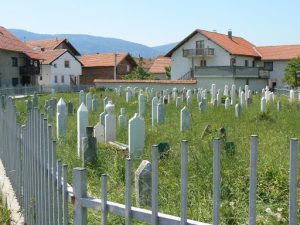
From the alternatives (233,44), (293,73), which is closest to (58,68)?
(233,44)

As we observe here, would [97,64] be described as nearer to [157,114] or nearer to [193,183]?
[157,114]

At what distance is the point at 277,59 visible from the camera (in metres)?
52.9

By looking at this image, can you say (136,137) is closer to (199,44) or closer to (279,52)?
(199,44)

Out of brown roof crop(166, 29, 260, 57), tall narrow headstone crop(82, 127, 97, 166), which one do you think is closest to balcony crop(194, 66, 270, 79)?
brown roof crop(166, 29, 260, 57)

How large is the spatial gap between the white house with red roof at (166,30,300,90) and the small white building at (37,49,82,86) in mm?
14261

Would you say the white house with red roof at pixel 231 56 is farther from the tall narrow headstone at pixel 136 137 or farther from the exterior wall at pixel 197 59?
the tall narrow headstone at pixel 136 137

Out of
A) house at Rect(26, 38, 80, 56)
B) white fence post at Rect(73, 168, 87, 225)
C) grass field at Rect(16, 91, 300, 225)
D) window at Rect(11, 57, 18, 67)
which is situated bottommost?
grass field at Rect(16, 91, 300, 225)

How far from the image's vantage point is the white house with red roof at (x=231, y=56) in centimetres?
4881

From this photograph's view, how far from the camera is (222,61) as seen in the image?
5050cm

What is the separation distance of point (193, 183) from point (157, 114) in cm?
782

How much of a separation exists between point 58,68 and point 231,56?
2411 centimetres

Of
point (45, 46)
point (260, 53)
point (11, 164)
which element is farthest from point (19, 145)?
point (45, 46)

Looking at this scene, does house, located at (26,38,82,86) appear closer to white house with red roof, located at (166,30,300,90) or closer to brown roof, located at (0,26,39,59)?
brown roof, located at (0,26,39,59)

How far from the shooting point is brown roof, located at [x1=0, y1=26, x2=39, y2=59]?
1884 inches
